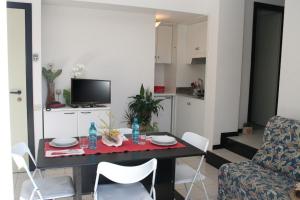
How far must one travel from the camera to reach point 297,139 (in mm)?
2713

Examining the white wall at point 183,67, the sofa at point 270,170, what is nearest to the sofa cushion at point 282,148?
the sofa at point 270,170

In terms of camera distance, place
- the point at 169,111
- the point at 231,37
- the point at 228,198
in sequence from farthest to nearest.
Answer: the point at 169,111, the point at 231,37, the point at 228,198

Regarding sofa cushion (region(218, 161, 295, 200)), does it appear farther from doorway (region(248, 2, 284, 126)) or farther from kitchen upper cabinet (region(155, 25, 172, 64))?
kitchen upper cabinet (region(155, 25, 172, 64))

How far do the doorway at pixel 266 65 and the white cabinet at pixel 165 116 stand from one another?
4.93 feet

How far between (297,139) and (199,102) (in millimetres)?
2256

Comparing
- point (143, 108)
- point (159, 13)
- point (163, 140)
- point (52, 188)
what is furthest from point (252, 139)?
point (52, 188)

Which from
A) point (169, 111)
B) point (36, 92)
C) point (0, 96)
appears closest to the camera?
point (0, 96)

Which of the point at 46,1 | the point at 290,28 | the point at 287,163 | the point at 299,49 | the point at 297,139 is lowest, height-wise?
the point at 287,163

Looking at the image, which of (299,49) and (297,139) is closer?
(297,139)

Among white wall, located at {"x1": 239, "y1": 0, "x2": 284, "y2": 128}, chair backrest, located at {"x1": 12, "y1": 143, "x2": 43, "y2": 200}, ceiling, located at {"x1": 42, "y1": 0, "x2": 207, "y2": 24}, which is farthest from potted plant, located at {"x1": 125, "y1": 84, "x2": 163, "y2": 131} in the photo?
chair backrest, located at {"x1": 12, "y1": 143, "x2": 43, "y2": 200}

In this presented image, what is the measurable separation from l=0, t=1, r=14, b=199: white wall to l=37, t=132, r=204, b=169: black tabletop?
4.10 ft

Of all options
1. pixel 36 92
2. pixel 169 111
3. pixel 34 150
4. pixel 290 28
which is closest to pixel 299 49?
pixel 290 28

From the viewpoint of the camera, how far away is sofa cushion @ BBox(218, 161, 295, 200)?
2.40 metres

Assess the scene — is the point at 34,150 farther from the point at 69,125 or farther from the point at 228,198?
the point at 228,198
